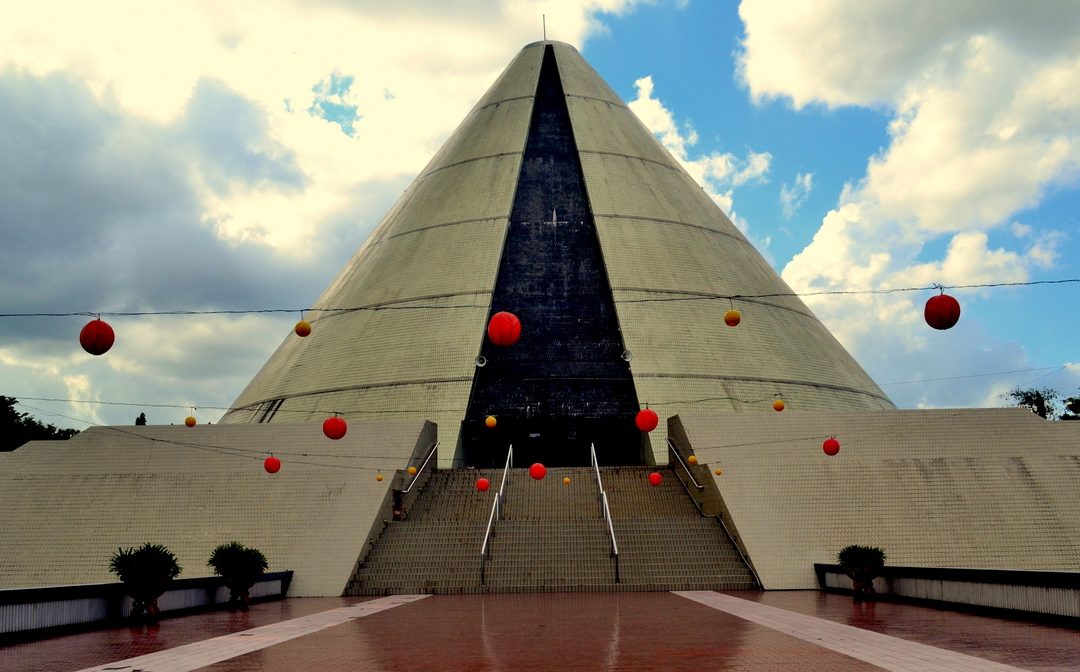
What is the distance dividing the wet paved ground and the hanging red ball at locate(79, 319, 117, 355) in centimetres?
318

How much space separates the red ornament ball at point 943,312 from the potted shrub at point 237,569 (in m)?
10.3

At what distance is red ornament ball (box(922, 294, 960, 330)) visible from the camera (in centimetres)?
1196

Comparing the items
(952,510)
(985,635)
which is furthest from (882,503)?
(985,635)

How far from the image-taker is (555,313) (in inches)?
1122

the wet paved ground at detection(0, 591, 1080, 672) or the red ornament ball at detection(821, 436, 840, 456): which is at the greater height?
the red ornament ball at detection(821, 436, 840, 456)

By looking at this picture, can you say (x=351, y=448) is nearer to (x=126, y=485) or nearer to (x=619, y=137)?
(x=126, y=485)

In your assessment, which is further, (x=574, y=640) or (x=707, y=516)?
(x=707, y=516)

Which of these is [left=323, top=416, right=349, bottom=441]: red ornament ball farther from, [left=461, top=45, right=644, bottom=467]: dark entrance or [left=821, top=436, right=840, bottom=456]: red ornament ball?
[left=821, top=436, right=840, bottom=456]: red ornament ball

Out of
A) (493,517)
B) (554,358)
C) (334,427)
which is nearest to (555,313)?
(554,358)

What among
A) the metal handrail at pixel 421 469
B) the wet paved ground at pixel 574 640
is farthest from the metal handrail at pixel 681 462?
the wet paved ground at pixel 574 640

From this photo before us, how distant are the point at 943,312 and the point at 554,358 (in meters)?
16.2

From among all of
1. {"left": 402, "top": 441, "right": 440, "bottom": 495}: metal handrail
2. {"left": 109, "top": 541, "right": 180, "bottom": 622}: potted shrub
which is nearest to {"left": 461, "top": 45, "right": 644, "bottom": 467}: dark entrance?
{"left": 402, "top": 441, "right": 440, "bottom": 495}: metal handrail

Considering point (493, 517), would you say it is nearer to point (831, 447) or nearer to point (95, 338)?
point (831, 447)

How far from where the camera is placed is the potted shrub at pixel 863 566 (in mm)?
15562
